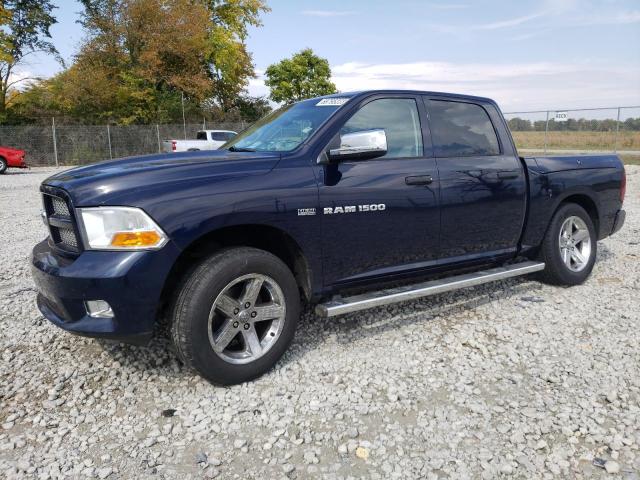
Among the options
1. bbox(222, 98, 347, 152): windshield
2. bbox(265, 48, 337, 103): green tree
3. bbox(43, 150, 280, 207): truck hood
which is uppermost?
bbox(265, 48, 337, 103): green tree

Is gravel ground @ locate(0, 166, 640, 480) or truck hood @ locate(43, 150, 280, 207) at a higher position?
truck hood @ locate(43, 150, 280, 207)

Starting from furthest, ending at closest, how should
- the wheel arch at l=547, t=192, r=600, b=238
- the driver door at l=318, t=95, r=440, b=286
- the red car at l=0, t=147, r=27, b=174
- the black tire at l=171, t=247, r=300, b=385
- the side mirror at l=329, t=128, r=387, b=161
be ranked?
the red car at l=0, t=147, r=27, b=174, the wheel arch at l=547, t=192, r=600, b=238, the driver door at l=318, t=95, r=440, b=286, the side mirror at l=329, t=128, r=387, b=161, the black tire at l=171, t=247, r=300, b=385

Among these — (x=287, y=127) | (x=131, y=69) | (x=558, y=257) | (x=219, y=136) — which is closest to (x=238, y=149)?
(x=287, y=127)

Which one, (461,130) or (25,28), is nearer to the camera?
(461,130)

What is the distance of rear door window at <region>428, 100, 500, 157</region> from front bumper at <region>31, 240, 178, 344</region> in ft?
7.66

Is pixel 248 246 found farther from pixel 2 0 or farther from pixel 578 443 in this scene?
pixel 2 0

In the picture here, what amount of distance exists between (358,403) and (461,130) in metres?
2.47

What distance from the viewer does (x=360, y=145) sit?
329cm

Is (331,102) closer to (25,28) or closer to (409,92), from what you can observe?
(409,92)

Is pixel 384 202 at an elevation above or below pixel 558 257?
above

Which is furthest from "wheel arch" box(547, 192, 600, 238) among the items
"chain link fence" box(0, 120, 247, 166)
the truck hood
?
"chain link fence" box(0, 120, 247, 166)

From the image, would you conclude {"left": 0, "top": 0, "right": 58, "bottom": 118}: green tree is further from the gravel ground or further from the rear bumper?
the gravel ground

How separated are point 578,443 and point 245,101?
137ft

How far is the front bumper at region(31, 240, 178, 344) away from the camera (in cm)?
268
